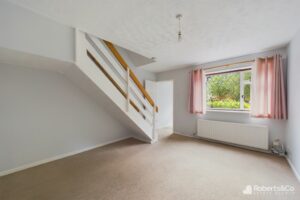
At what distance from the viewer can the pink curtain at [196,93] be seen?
366cm

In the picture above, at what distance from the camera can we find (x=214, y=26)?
190 cm

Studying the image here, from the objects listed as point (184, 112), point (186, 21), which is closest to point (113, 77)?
point (186, 21)

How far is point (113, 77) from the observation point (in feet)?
8.61

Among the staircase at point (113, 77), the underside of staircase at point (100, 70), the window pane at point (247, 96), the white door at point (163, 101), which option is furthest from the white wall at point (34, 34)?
the window pane at point (247, 96)

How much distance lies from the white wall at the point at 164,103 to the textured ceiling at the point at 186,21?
279 centimetres

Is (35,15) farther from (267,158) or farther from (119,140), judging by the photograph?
(267,158)

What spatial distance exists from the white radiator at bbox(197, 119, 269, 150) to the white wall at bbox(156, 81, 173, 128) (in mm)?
1884

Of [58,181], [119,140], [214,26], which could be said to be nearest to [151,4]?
[214,26]

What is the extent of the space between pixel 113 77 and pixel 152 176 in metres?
1.99

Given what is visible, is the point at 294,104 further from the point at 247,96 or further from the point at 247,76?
the point at 247,76

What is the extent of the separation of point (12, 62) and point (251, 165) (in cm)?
450

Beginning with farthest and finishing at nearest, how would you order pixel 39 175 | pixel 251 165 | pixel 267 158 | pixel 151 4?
pixel 267 158, pixel 251 165, pixel 39 175, pixel 151 4

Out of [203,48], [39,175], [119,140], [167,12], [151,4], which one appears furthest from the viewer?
[119,140]

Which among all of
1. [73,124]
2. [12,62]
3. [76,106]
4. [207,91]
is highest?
[12,62]
